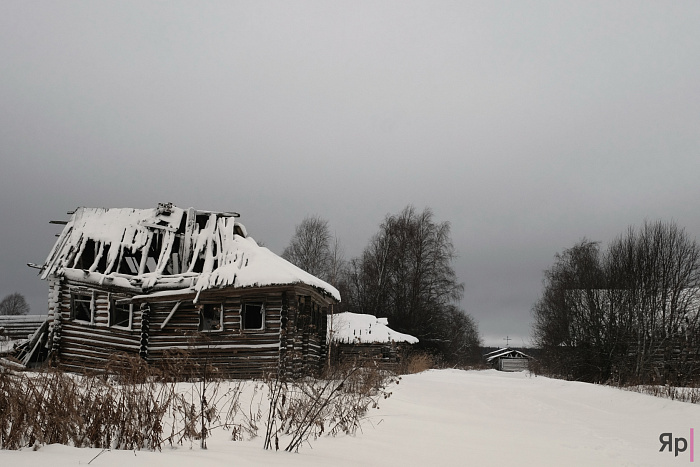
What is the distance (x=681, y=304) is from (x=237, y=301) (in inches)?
797

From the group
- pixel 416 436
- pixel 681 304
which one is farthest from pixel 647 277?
pixel 416 436

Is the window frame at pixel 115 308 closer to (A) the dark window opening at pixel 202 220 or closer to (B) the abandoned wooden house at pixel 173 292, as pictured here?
(B) the abandoned wooden house at pixel 173 292

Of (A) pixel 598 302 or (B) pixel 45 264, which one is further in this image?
(A) pixel 598 302

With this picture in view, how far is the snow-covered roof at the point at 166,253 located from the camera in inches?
730

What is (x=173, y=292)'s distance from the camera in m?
18.9

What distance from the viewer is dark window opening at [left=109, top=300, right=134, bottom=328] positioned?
19875mm

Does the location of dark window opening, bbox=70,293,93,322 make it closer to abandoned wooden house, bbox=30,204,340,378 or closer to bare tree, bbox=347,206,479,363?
abandoned wooden house, bbox=30,204,340,378

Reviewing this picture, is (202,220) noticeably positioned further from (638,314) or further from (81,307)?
(638,314)

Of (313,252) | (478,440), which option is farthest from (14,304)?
(478,440)

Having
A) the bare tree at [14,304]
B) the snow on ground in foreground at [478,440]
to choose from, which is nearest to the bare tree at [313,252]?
the snow on ground in foreground at [478,440]

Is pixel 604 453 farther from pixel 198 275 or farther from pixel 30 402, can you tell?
pixel 198 275

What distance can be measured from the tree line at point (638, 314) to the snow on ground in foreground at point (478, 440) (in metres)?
8.21

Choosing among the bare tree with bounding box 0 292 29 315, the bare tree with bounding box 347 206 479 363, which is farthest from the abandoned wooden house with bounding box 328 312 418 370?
the bare tree with bounding box 0 292 29 315

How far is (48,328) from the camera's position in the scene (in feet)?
68.4
